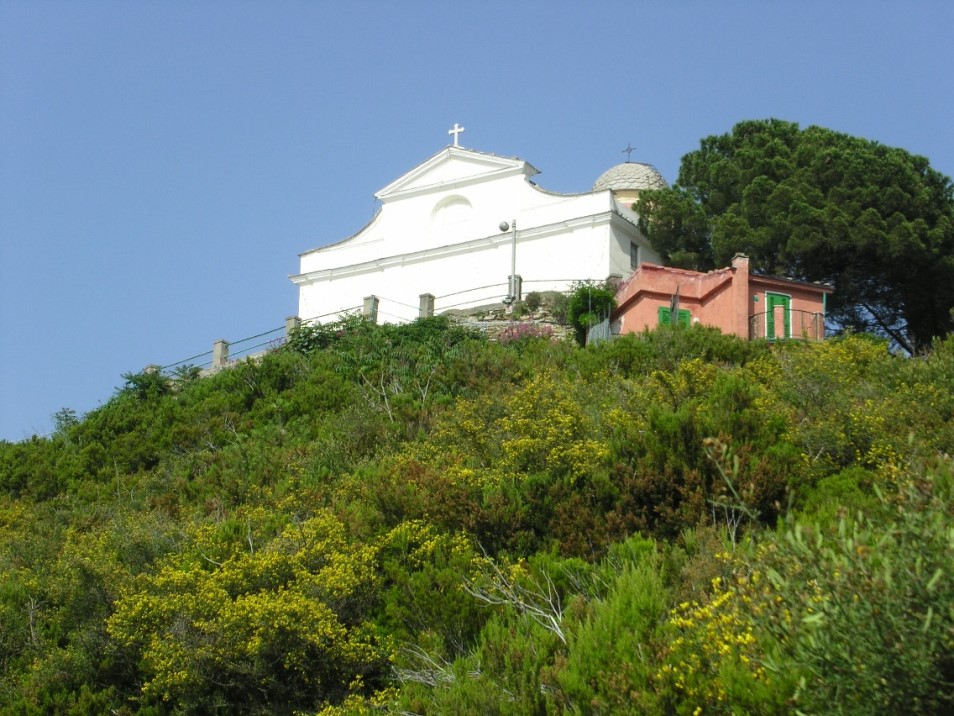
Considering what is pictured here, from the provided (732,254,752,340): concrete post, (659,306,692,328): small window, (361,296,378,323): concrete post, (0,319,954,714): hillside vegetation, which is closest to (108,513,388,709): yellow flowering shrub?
(0,319,954,714): hillside vegetation

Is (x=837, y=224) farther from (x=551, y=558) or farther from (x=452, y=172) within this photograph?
(x=551, y=558)

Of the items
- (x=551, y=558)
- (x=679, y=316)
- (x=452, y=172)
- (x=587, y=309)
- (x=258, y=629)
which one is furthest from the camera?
(x=452, y=172)

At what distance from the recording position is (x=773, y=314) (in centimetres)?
2744

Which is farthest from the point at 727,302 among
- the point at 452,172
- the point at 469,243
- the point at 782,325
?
the point at 452,172

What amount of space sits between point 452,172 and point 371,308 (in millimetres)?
5280

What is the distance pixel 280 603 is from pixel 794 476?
6.94m

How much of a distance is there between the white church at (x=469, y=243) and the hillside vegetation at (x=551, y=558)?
901 cm

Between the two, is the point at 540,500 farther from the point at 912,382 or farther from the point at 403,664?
the point at 912,382

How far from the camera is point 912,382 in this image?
1927 cm

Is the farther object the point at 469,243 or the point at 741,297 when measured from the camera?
the point at 469,243

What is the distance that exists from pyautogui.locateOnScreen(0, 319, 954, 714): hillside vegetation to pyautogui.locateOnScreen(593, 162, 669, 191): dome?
47.4 ft

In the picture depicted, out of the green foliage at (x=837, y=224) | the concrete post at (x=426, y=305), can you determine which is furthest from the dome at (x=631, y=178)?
the concrete post at (x=426, y=305)

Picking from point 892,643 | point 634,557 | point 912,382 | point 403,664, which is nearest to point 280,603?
point 403,664

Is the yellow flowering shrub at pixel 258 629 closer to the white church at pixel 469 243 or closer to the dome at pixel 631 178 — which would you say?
the white church at pixel 469 243
